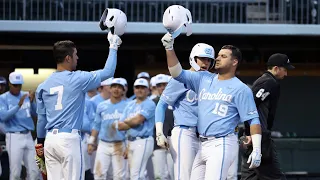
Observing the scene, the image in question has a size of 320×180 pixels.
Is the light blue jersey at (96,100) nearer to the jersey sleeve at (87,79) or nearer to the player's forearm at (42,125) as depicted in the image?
the player's forearm at (42,125)

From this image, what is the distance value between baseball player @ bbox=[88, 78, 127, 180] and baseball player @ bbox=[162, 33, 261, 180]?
491cm

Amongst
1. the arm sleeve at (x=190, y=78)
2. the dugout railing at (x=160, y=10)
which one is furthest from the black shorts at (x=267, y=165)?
the dugout railing at (x=160, y=10)

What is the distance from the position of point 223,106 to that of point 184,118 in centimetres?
122

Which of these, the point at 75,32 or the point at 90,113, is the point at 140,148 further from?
the point at 75,32

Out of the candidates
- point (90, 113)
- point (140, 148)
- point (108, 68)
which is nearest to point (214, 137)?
point (108, 68)

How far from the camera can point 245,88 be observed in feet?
25.8

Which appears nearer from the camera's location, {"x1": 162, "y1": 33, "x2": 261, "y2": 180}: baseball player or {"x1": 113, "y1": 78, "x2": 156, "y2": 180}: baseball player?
{"x1": 162, "y1": 33, "x2": 261, "y2": 180}: baseball player

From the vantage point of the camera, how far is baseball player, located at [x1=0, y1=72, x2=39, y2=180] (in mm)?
12930

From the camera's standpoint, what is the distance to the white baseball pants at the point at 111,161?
1276 cm

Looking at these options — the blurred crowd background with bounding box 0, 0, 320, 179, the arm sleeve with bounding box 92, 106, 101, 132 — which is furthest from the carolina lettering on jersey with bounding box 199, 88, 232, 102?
the blurred crowd background with bounding box 0, 0, 320, 179

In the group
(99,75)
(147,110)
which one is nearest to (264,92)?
(99,75)

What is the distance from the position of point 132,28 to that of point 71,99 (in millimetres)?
6607

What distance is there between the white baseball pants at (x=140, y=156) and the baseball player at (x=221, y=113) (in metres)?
4.45

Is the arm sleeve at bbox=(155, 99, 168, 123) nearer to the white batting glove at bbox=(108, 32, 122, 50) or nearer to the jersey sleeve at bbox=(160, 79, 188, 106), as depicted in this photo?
the jersey sleeve at bbox=(160, 79, 188, 106)
